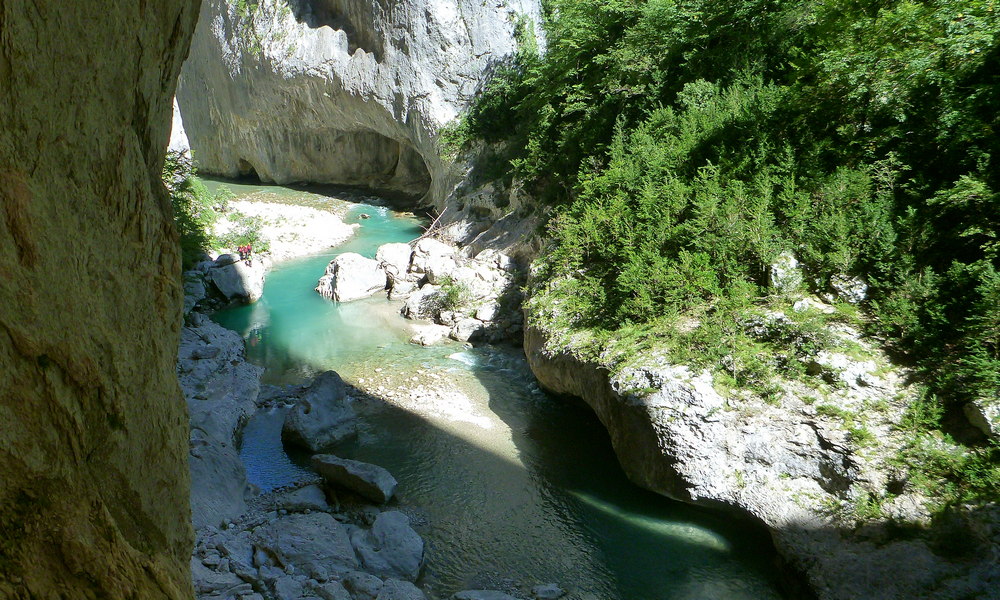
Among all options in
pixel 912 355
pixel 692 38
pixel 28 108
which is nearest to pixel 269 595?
pixel 28 108

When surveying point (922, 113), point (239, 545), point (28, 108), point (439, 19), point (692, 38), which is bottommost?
point (239, 545)

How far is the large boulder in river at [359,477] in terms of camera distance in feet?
28.7

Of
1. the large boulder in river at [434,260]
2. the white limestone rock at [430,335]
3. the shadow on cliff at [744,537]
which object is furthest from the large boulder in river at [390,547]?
the large boulder in river at [434,260]

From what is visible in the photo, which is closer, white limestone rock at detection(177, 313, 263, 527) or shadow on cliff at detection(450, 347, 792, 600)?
shadow on cliff at detection(450, 347, 792, 600)

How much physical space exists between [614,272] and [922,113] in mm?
4603

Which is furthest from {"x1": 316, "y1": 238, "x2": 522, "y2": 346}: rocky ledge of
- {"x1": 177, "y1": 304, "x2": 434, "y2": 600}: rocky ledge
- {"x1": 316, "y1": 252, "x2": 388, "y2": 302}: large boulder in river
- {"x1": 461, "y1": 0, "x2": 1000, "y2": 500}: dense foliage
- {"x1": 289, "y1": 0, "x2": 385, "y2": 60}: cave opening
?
{"x1": 289, "y1": 0, "x2": 385, "y2": 60}: cave opening

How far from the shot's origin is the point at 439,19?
21.8 metres

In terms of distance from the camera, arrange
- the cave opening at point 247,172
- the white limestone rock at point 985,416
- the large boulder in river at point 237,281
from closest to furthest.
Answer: the white limestone rock at point 985,416 < the large boulder in river at point 237,281 < the cave opening at point 247,172

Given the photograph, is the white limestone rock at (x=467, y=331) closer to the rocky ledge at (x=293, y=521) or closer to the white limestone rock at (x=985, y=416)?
the rocky ledge at (x=293, y=521)

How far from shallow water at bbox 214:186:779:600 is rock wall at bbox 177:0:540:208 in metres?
10.2

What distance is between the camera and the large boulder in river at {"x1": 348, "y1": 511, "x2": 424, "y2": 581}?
7.33 m

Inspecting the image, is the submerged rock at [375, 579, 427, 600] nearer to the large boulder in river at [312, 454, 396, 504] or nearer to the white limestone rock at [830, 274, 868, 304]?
the large boulder in river at [312, 454, 396, 504]

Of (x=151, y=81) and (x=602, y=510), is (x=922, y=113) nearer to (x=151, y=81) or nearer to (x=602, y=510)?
(x=602, y=510)

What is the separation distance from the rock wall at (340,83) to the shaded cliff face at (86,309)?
18.6 m
